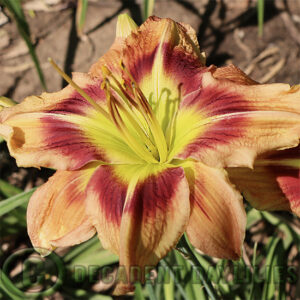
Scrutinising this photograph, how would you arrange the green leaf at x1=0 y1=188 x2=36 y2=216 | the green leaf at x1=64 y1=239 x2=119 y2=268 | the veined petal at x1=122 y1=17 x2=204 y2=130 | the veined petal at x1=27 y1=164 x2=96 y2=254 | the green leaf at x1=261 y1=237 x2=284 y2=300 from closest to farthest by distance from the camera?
1. the veined petal at x1=27 y1=164 x2=96 y2=254
2. the veined petal at x1=122 y1=17 x2=204 y2=130
3. the green leaf at x1=0 y1=188 x2=36 y2=216
4. the green leaf at x1=261 y1=237 x2=284 y2=300
5. the green leaf at x1=64 y1=239 x2=119 y2=268

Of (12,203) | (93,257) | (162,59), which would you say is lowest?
(93,257)

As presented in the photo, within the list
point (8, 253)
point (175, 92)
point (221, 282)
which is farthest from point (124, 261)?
point (8, 253)

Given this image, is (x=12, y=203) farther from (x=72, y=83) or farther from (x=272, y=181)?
(x=272, y=181)

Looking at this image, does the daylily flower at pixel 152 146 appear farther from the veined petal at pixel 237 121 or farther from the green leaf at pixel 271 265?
the green leaf at pixel 271 265

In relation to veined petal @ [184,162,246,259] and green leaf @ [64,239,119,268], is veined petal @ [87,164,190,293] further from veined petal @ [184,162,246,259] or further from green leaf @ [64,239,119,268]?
green leaf @ [64,239,119,268]

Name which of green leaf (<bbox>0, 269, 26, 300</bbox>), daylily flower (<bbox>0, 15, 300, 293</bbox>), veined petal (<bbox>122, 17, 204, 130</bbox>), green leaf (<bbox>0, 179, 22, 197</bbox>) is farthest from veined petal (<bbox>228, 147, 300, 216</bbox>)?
green leaf (<bbox>0, 179, 22, 197</bbox>)

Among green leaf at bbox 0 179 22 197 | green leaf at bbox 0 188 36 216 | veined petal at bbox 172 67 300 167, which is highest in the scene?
veined petal at bbox 172 67 300 167

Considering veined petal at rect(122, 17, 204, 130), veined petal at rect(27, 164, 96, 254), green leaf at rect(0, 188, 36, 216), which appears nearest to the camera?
veined petal at rect(27, 164, 96, 254)

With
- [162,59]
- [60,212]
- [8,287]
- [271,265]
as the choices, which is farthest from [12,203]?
[271,265]
